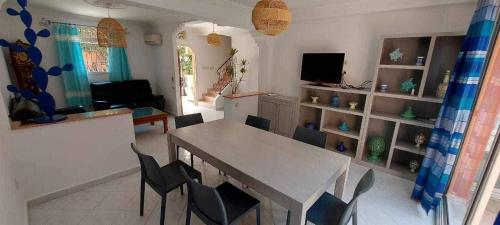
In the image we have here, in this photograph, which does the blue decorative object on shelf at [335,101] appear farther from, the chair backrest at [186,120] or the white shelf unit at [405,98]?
the chair backrest at [186,120]

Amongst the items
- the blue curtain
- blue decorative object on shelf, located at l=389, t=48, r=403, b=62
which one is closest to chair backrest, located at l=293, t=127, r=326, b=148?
the blue curtain

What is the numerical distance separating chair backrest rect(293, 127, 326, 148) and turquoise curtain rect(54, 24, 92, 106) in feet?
16.5

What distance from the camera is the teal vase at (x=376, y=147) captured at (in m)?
2.89

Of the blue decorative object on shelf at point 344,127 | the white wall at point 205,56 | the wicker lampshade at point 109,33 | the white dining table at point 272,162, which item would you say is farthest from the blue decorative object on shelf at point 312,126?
the white wall at point 205,56

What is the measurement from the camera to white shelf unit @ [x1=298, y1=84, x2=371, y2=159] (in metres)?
→ 3.17

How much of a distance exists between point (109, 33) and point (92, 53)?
233cm

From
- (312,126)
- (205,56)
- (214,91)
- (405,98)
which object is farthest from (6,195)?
(205,56)

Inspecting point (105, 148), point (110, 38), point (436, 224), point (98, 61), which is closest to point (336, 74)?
point (436, 224)

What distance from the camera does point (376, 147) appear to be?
2904mm

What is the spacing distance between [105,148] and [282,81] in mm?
3155

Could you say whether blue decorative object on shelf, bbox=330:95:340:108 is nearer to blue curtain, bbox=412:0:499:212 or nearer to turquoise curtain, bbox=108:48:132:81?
blue curtain, bbox=412:0:499:212

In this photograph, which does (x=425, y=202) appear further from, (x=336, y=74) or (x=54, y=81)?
(x=54, y=81)

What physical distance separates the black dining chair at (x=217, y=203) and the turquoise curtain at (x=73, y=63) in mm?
4790

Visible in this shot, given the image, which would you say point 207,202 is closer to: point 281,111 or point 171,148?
point 171,148
